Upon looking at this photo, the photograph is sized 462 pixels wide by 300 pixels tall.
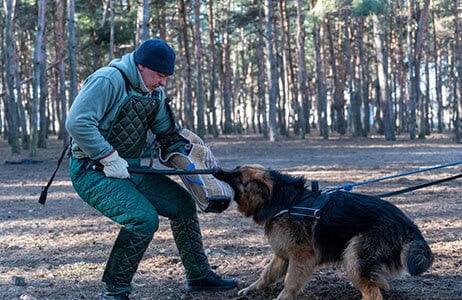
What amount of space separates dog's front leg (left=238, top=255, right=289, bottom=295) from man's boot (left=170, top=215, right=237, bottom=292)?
0.98 feet

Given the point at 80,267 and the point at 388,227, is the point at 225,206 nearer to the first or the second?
the point at 388,227

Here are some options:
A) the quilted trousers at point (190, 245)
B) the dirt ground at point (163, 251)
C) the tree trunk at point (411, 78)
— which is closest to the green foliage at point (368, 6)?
the tree trunk at point (411, 78)

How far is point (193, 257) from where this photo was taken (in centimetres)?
549

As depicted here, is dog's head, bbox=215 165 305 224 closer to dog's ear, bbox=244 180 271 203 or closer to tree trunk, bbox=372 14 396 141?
dog's ear, bbox=244 180 271 203

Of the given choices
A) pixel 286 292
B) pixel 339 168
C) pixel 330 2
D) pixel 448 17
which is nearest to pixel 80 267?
pixel 286 292

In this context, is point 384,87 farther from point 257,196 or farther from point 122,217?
point 122,217

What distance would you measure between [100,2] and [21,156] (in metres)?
12.2

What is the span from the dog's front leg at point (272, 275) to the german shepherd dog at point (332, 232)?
143 millimetres

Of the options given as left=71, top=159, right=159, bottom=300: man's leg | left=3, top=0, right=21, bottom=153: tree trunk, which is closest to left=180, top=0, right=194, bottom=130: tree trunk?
left=3, top=0, right=21, bottom=153: tree trunk

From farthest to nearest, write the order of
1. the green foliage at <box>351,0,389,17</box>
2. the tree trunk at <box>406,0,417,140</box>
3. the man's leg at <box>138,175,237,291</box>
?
the tree trunk at <box>406,0,417,140</box> → the green foliage at <box>351,0,389,17</box> → the man's leg at <box>138,175,237,291</box>

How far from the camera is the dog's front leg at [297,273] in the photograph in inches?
193

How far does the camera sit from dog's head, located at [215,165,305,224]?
4.94m

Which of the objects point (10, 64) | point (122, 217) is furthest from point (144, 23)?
point (122, 217)

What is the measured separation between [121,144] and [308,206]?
172cm
